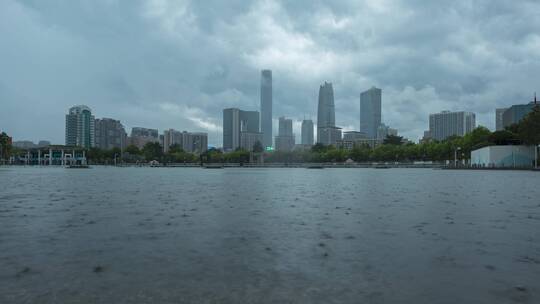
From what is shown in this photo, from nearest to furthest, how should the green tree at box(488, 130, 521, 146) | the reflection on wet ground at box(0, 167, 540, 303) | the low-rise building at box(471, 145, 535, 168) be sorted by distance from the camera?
the reflection on wet ground at box(0, 167, 540, 303)
the low-rise building at box(471, 145, 535, 168)
the green tree at box(488, 130, 521, 146)

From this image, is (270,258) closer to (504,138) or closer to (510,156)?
(510,156)

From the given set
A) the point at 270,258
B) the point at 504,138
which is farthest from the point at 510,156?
the point at 270,258

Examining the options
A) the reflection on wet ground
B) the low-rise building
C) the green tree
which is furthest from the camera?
the green tree

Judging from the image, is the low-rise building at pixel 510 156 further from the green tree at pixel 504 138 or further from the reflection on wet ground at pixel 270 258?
the reflection on wet ground at pixel 270 258

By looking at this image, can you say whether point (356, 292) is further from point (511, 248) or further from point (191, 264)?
point (511, 248)

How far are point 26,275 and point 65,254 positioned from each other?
233 centimetres

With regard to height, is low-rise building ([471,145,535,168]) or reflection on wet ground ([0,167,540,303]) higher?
low-rise building ([471,145,535,168])

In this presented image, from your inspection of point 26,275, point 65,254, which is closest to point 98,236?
point 65,254

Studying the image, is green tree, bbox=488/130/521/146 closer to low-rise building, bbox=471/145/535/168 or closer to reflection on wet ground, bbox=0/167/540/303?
low-rise building, bbox=471/145/535/168

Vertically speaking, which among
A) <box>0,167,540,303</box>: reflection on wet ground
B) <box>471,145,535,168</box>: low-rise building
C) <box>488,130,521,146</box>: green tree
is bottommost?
<box>0,167,540,303</box>: reflection on wet ground

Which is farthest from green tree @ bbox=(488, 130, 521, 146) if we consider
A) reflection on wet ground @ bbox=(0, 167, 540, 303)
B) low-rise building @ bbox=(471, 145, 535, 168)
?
reflection on wet ground @ bbox=(0, 167, 540, 303)

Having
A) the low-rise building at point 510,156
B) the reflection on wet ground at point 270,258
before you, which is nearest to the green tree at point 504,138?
the low-rise building at point 510,156

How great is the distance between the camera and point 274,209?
23.6 m

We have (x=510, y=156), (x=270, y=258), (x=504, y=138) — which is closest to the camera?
(x=270, y=258)
